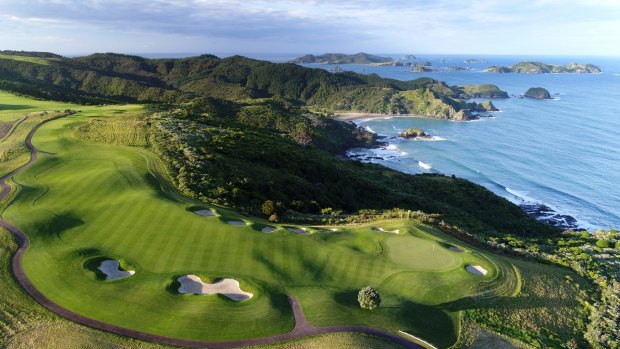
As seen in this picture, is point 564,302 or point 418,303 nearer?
point 418,303

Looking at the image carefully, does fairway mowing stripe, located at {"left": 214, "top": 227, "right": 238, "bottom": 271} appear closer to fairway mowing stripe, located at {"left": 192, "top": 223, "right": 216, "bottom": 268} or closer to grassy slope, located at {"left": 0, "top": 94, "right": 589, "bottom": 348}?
grassy slope, located at {"left": 0, "top": 94, "right": 589, "bottom": 348}

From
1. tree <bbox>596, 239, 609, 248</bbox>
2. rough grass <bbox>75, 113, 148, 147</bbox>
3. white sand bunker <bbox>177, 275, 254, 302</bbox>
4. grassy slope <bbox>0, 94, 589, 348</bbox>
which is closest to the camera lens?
grassy slope <bbox>0, 94, 589, 348</bbox>

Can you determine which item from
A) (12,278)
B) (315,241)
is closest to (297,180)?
(315,241)

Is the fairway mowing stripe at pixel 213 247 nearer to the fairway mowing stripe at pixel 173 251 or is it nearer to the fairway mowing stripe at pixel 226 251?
the fairway mowing stripe at pixel 226 251

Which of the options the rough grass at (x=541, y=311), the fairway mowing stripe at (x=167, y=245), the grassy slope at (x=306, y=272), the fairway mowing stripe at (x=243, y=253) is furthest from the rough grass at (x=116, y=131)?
the rough grass at (x=541, y=311)

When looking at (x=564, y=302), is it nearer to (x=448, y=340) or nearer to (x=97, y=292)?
(x=448, y=340)

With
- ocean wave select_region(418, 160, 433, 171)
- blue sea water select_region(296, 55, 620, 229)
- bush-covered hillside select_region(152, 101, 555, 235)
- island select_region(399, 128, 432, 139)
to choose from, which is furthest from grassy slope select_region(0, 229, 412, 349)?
island select_region(399, 128, 432, 139)

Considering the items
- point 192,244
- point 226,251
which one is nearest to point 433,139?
point 226,251
